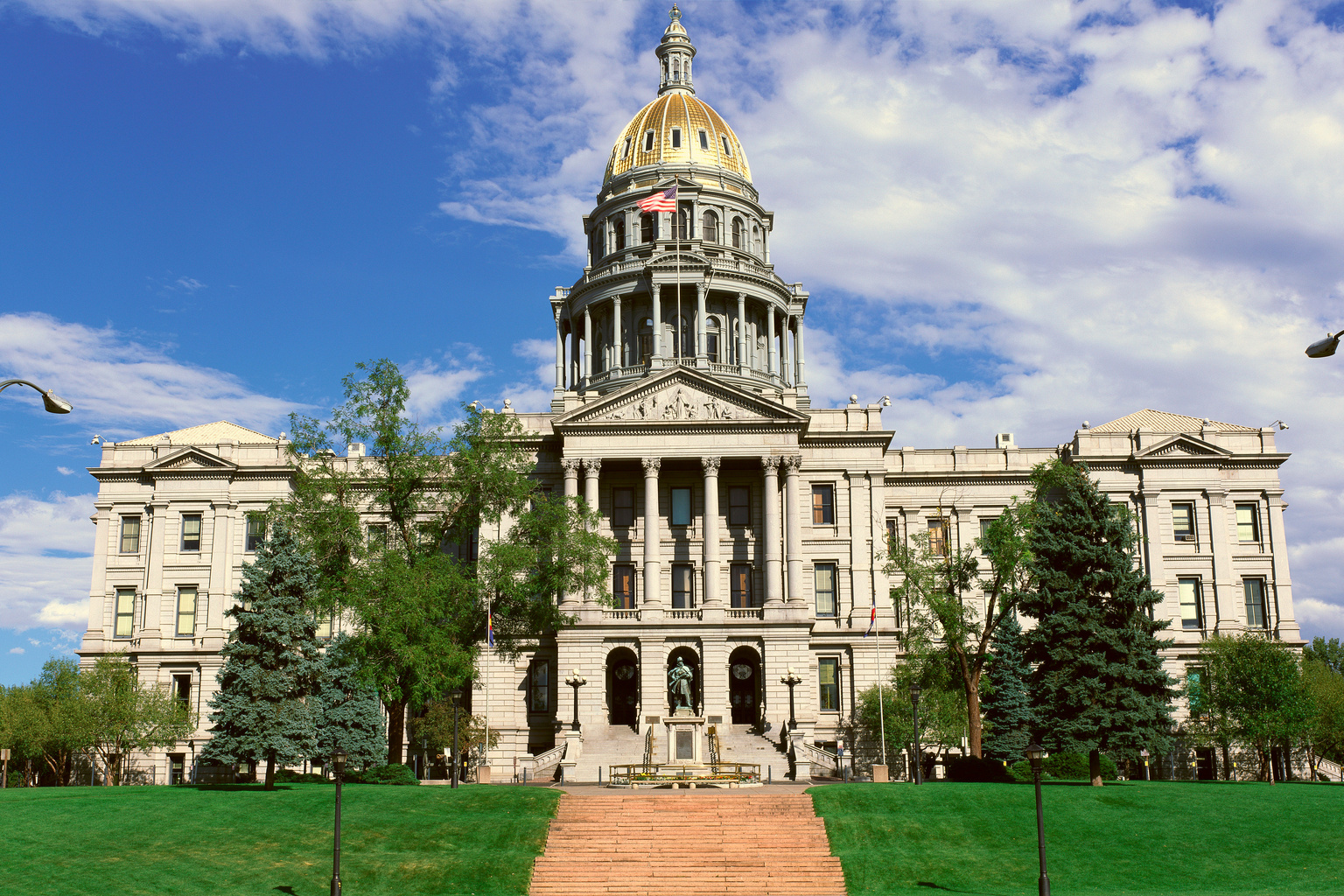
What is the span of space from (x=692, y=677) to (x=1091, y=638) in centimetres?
1902

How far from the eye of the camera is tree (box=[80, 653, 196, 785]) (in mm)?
52438

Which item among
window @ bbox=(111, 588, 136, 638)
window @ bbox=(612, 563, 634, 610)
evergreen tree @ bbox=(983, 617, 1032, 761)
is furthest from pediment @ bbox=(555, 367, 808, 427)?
window @ bbox=(111, 588, 136, 638)

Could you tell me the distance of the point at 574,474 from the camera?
196 feet

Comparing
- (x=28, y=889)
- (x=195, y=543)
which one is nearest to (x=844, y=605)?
(x=195, y=543)

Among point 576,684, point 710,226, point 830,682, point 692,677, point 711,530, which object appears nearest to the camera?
point 576,684

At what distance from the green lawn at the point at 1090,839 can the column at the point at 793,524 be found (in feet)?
65.8

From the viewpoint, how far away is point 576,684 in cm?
5497

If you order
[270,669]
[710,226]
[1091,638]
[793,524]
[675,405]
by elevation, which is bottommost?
[270,669]

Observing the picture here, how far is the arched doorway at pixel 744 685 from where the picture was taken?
59312mm

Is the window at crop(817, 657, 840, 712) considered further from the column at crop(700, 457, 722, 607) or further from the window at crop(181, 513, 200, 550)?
the window at crop(181, 513, 200, 550)

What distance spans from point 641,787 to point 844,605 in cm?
2137

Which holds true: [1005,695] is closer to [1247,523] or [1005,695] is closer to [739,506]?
[739,506]

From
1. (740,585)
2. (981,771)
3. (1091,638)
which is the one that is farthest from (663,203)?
(981,771)

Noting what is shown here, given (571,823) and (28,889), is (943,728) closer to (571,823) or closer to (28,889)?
(571,823)
